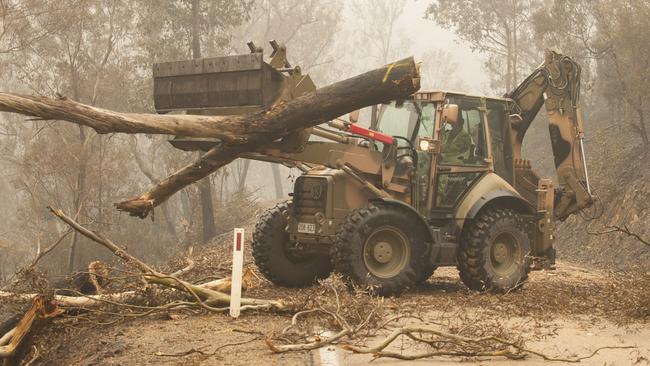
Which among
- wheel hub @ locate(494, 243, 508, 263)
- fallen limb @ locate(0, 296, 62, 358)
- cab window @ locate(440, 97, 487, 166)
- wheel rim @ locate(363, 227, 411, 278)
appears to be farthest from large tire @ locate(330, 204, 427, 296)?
fallen limb @ locate(0, 296, 62, 358)

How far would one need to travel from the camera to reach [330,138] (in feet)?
41.1

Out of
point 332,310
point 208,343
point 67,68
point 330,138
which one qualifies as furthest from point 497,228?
point 67,68

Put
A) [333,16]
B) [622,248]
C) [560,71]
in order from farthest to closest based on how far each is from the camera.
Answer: [333,16]
[622,248]
[560,71]

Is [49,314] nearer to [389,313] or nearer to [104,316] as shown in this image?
[104,316]

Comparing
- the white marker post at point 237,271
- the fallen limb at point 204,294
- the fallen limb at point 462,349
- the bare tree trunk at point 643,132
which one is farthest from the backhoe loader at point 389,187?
the bare tree trunk at point 643,132

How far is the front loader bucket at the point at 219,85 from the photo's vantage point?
1148 cm

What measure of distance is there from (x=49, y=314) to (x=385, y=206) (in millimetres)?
4813

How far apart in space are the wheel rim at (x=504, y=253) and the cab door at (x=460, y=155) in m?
0.79

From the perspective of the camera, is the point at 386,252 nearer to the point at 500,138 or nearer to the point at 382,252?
the point at 382,252

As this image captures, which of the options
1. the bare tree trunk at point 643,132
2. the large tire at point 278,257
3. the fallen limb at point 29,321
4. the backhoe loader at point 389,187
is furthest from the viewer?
the bare tree trunk at point 643,132

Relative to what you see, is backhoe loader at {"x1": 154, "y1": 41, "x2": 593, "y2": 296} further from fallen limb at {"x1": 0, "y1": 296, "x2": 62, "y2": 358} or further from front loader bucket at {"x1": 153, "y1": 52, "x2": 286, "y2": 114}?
fallen limb at {"x1": 0, "y1": 296, "x2": 62, "y2": 358}

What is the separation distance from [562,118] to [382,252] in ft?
15.1

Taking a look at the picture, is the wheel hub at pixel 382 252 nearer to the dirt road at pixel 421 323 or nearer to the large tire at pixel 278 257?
the dirt road at pixel 421 323

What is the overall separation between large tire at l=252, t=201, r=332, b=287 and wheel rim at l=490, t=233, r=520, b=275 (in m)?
2.68
